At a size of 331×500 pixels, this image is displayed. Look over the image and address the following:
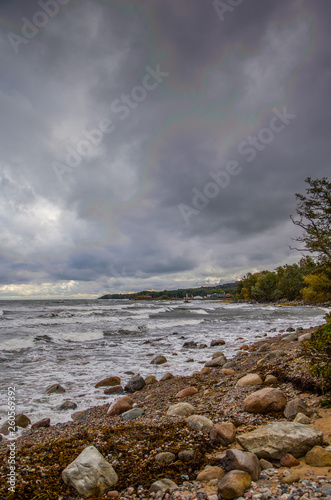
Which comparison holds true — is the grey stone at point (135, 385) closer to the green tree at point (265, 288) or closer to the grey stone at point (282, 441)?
the grey stone at point (282, 441)

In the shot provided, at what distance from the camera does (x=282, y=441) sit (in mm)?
3082

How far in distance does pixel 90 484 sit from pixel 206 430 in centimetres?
200

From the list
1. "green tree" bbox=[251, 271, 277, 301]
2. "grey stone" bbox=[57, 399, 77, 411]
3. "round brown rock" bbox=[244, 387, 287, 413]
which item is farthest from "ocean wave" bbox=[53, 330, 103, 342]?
"green tree" bbox=[251, 271, 277, 301]

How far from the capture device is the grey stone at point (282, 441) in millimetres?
3025

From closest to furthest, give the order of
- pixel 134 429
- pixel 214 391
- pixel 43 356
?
1. pixel 134 429
2. pixel 214 391
3. pixel 43 356

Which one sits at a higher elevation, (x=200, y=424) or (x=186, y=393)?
(x=200, y=424)

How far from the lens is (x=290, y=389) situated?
17.5 ft

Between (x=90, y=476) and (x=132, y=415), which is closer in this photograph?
(x=90, y=476)

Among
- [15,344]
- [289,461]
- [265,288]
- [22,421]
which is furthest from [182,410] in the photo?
[265,288]

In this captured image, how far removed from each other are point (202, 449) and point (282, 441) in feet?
3.89

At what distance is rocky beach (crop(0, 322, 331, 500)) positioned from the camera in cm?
274

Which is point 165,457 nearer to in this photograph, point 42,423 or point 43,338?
point 42,423

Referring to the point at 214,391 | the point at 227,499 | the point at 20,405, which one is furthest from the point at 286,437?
the point at 20,405

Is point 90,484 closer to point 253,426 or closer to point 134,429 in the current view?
point 134,429
